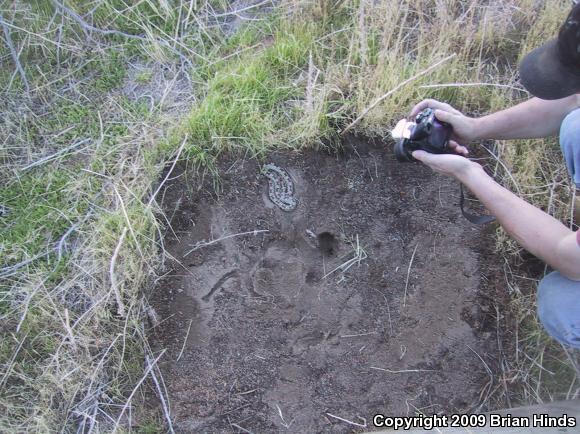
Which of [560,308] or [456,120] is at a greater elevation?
[456,120]

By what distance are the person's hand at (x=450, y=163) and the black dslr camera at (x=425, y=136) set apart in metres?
0.05

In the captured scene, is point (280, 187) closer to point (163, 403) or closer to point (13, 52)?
point (163, 403)

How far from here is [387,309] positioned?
215cm

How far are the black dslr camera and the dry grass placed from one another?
0.37 meters

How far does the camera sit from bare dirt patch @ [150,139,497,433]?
81.5 inches

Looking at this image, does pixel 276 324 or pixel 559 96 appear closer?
pixel 559 96

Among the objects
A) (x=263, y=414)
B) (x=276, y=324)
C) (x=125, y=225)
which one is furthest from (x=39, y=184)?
(x=263, y=414)

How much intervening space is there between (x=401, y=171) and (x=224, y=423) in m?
1.20

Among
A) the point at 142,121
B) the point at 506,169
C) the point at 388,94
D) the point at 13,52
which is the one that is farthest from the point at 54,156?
the point at 506,169

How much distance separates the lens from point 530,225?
1660 mm

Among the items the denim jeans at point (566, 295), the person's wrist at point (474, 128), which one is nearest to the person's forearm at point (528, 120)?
the person's wrist at point (474, 128)

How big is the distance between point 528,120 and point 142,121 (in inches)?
61.3

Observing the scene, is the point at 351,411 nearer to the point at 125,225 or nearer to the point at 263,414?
the point at 263,414

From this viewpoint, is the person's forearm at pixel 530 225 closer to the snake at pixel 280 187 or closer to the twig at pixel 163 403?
the snake at pixel 280 187
